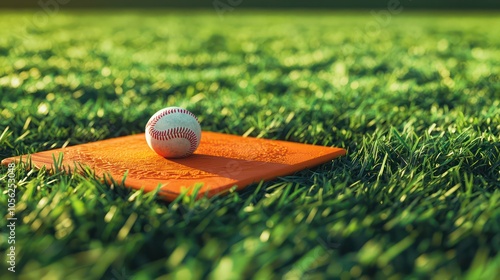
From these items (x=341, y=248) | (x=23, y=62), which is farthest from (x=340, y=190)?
(x=23, y=62)

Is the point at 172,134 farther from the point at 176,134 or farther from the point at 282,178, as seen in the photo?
the point at 282,178

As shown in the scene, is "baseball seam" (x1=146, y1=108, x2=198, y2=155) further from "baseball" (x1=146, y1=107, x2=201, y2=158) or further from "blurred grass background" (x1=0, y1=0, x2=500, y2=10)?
"blurred grass background" (x1=0, y1=0, x2=500, y2=10)

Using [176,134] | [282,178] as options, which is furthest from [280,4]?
[282,178]

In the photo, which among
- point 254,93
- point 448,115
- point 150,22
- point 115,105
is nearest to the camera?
point 448,115

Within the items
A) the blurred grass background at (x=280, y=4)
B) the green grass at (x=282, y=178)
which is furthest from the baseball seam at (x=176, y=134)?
the blurred grass background at (x=280, y=4)

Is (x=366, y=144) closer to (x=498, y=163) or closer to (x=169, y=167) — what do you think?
(x=498, y=163)

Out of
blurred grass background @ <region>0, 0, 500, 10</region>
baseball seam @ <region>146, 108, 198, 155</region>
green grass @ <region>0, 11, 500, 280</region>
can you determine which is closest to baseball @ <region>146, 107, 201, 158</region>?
baseball seam @ <region>146, 108, 198, 155</region>
